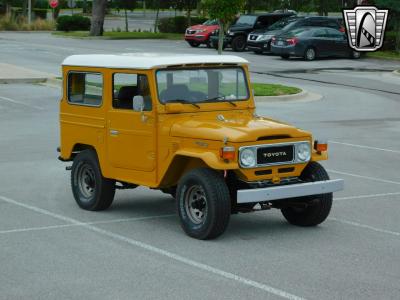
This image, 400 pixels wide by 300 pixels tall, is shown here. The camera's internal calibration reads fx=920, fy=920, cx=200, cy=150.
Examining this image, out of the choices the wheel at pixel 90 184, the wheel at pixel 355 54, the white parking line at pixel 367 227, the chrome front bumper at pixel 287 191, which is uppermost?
the chrome front bumper at pixel 287 191

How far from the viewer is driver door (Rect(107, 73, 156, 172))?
10.2 metres

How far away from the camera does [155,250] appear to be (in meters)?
9.17

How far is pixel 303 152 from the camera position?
9883mm

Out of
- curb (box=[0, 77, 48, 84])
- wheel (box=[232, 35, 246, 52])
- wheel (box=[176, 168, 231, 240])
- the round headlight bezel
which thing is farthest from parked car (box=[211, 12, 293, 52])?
the round headlight bezel

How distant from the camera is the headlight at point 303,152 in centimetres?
984

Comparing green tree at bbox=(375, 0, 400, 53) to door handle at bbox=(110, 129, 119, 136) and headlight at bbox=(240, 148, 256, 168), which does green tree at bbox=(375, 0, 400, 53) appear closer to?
door handle at bbox=(110, 129, 119, 136)

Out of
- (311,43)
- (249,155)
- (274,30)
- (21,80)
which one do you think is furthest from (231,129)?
(274,30)

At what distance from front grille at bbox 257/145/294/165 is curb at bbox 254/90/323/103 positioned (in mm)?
15684

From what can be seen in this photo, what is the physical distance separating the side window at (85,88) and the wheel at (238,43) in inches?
1345

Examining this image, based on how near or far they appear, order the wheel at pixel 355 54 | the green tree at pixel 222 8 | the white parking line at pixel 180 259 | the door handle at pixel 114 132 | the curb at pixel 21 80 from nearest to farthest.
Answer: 1. the white parking line at pixel 180 259
2. the door handle at pixel 114 132
3. the green tree at pixel 222 8
4. the curb at pixel 21 80
5. the wheel at pixel 355 54

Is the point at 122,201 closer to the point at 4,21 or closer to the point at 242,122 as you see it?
the point at 242,122

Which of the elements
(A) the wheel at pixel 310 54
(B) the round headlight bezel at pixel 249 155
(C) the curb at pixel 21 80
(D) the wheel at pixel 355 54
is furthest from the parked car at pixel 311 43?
(B) the round headlight bezel at pixel 249 155

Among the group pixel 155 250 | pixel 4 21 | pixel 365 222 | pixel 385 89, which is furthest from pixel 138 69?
pixel 4 21

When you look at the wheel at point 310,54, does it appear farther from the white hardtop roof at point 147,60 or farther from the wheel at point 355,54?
the white hardtop roof at point 147,60
